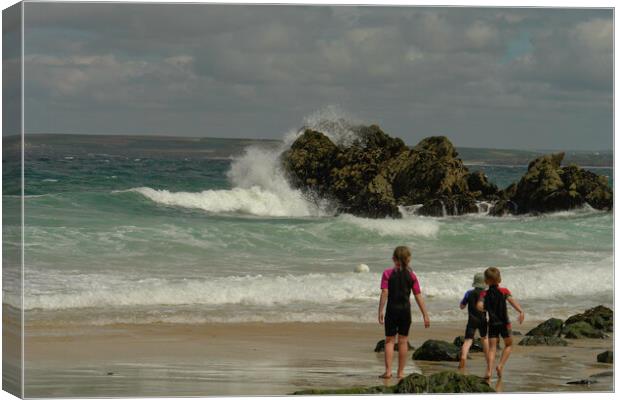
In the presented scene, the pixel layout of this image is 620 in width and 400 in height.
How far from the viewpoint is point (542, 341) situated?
14250 millimetres

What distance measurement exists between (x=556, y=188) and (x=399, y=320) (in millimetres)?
3781

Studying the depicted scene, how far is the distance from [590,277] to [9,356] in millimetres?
6256

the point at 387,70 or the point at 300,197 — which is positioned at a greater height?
the point at 387,70

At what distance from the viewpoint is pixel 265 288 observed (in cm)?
1500

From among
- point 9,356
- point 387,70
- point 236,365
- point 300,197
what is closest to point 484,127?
point 387,70

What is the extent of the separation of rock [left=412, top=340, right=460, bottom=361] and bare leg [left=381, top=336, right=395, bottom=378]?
2.18ft

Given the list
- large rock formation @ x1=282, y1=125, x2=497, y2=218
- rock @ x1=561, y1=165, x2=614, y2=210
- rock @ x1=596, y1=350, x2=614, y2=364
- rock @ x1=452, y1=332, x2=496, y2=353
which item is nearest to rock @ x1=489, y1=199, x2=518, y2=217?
large rock formation @ x1=282, y1=125, x2=497, y2=218

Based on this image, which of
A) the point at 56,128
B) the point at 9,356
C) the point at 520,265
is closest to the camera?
the point at 9,356

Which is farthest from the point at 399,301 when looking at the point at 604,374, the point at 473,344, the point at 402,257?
the point at 604,374

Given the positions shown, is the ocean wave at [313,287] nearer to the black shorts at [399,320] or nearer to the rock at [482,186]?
the rock at [482,186]

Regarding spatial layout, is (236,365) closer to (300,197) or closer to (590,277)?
(300,197)

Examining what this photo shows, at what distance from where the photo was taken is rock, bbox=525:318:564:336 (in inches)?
572

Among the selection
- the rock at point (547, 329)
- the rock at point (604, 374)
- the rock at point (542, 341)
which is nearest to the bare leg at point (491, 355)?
the rock at point (604, 374)

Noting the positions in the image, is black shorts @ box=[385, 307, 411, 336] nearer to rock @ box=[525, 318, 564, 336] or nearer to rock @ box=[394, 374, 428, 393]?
rock @ box=[394, 374, 428, 393]
